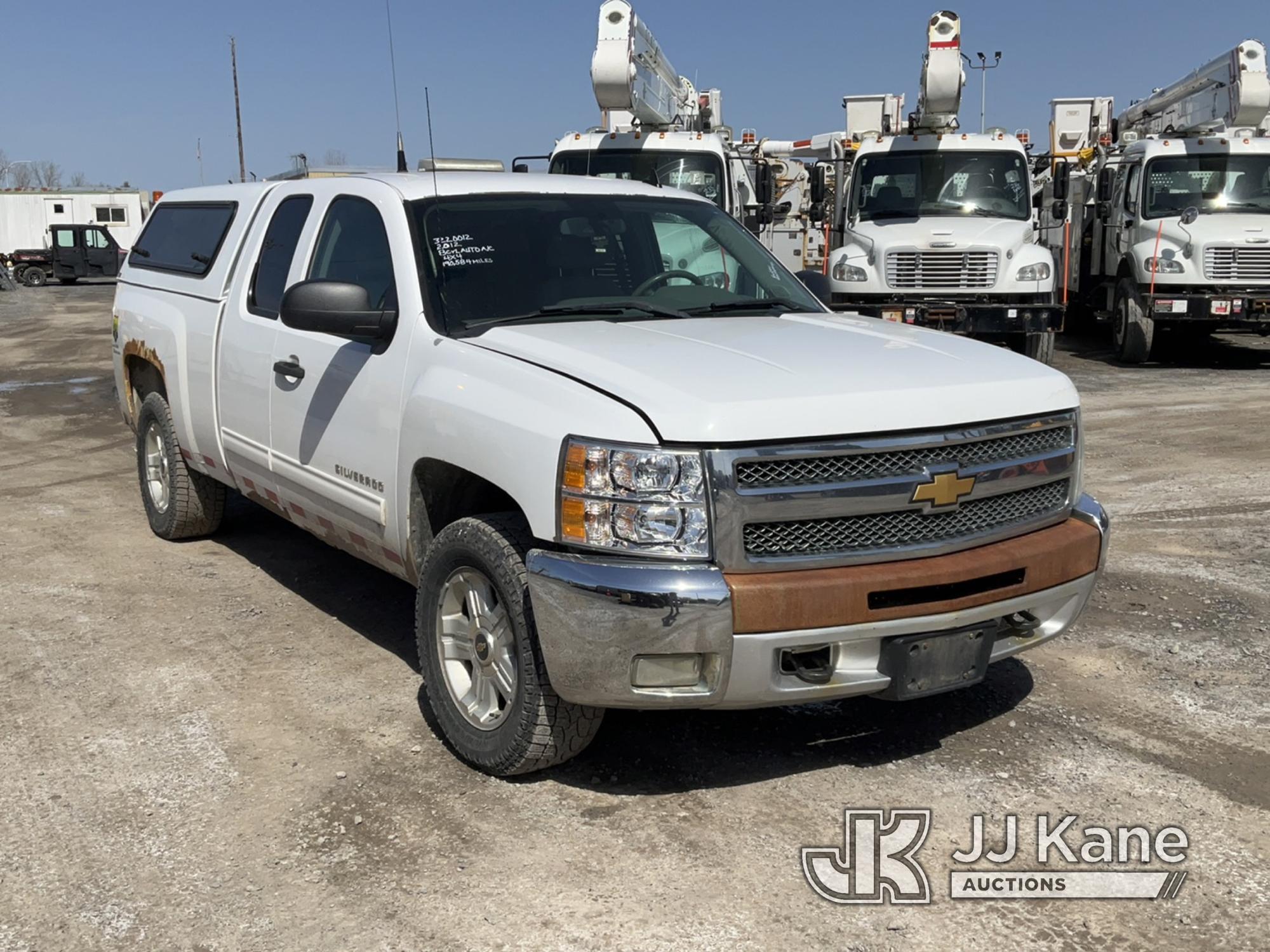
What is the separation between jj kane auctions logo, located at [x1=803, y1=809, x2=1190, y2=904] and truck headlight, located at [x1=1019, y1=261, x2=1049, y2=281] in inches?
427

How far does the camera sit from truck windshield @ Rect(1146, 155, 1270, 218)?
15000 millimetres

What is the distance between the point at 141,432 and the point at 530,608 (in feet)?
14.3

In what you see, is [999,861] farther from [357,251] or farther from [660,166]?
[660,166]

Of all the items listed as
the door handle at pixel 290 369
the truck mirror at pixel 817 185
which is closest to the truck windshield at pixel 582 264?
the door handle at pixel 290 369

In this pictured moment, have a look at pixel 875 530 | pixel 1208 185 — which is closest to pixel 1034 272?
pixel 1208 185

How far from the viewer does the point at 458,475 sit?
4.18 m

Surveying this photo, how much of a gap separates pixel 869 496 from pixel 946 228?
437 inches

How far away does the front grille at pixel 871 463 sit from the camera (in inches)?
137

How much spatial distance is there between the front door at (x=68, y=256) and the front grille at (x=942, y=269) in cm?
3454

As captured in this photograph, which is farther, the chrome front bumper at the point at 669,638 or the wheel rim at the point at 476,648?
the wheel rim at the point at 476,648

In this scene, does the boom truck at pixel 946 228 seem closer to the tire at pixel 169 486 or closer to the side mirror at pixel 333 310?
the tire at pixel 169 486

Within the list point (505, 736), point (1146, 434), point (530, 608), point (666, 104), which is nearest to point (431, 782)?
point (505, 736)

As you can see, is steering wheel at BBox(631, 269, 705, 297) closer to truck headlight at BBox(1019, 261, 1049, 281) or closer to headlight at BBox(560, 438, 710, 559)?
headlight at BBox(560, 438, 710, 559)

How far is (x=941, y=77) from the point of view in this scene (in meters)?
14.2
